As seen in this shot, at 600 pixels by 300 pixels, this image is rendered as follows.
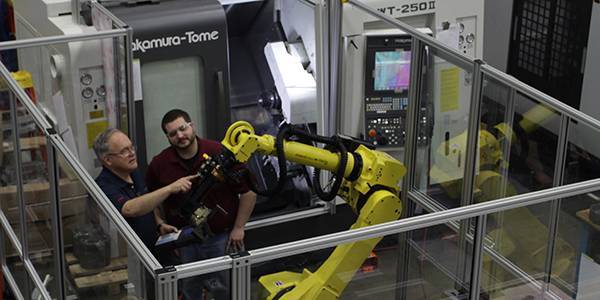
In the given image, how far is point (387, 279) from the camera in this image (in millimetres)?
4367

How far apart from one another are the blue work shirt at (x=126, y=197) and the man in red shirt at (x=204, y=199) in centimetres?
10

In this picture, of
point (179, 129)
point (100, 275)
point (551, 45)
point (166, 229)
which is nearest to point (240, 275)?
point (100, 275)

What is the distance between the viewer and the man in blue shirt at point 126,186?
502 cm

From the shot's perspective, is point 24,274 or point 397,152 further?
point 397,152


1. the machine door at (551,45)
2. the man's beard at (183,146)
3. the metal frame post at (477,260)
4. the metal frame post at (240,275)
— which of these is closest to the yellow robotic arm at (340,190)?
the man's beard at (183,146)

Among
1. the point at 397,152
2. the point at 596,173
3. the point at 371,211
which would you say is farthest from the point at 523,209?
the point at 596,173

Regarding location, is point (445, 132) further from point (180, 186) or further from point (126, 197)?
point (126, 197)

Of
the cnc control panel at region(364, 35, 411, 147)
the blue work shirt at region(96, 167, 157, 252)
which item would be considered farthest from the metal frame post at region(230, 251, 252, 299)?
the cnc control panel at region(364, 35, 411, 147)

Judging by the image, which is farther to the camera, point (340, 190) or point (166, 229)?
point (340, 190)

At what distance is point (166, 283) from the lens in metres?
3.50

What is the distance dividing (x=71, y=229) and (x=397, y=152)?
268 centimetres

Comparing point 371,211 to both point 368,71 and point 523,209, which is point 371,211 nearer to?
point 523,209

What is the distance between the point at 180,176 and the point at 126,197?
1.42 feet

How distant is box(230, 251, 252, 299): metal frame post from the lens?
12.1 feet
